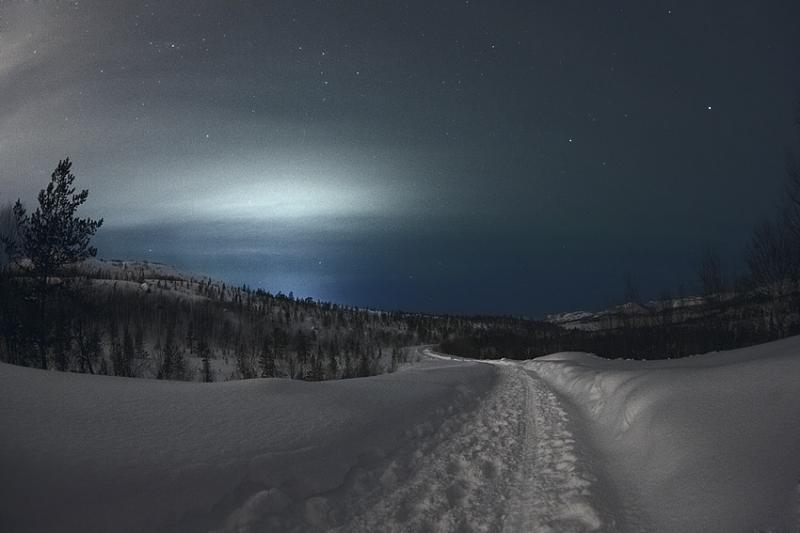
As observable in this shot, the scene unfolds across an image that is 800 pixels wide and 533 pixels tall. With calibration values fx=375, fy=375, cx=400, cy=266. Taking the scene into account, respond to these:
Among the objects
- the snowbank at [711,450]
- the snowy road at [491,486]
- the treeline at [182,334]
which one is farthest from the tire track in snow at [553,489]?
the treeline at [182,334]

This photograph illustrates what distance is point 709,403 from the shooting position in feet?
18.9

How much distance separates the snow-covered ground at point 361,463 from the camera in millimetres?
3385

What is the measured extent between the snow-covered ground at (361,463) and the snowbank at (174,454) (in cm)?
2

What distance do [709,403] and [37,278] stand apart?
122 feet

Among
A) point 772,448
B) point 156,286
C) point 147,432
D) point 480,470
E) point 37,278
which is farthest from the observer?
point 156,286

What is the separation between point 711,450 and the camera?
445 cm

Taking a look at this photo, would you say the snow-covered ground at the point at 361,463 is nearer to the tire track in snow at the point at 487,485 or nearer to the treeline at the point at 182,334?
the tire track in snow at the point at 487,485

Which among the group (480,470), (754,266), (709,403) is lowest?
(480,470)

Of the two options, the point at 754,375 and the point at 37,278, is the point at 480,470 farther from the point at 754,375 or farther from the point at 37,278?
the point at 37,278

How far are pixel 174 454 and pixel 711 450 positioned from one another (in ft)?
20.3

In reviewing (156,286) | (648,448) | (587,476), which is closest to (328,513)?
(587,476)

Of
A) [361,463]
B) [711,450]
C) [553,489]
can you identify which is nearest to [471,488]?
[553,489]

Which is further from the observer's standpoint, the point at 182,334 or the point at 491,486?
the point at 182,334

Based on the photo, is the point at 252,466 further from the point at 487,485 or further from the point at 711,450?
the point at 711,450
